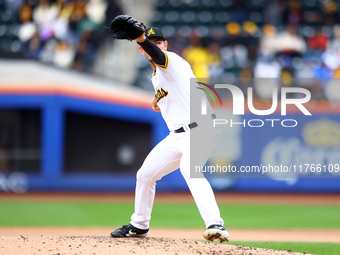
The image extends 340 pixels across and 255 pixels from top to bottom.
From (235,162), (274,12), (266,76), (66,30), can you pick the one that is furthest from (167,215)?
(274,12)

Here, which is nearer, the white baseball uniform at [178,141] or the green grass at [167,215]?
the white baseball uniform at [178,141]

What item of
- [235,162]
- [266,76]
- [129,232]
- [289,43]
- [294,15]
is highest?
[294,15]

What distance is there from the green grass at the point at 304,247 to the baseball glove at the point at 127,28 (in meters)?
2.57

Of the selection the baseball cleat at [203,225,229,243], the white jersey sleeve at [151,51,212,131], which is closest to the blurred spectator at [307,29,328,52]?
the white jersey sleeve at [151,51,212,131]

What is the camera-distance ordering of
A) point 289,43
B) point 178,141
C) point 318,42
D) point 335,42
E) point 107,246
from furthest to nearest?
point 318,42 → point 335,42 → point 289,43 → point 178,141 → point 107,246

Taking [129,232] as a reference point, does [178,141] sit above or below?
above

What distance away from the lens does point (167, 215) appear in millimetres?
9148

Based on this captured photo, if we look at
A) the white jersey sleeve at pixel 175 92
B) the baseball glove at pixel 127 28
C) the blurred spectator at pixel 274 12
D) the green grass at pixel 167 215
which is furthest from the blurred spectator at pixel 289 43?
the baseball glove at pixel 127 28

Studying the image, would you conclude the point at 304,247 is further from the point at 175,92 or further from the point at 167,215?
the point at 167,215

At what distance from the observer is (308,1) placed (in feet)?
51.2

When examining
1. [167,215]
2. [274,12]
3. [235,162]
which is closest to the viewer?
[167,215]

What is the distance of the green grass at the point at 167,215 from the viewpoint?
811 centimetres

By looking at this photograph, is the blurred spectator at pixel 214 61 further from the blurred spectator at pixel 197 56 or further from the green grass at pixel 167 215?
the green grass at pixel 167 215

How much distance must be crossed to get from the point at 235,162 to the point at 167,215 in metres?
3.22
